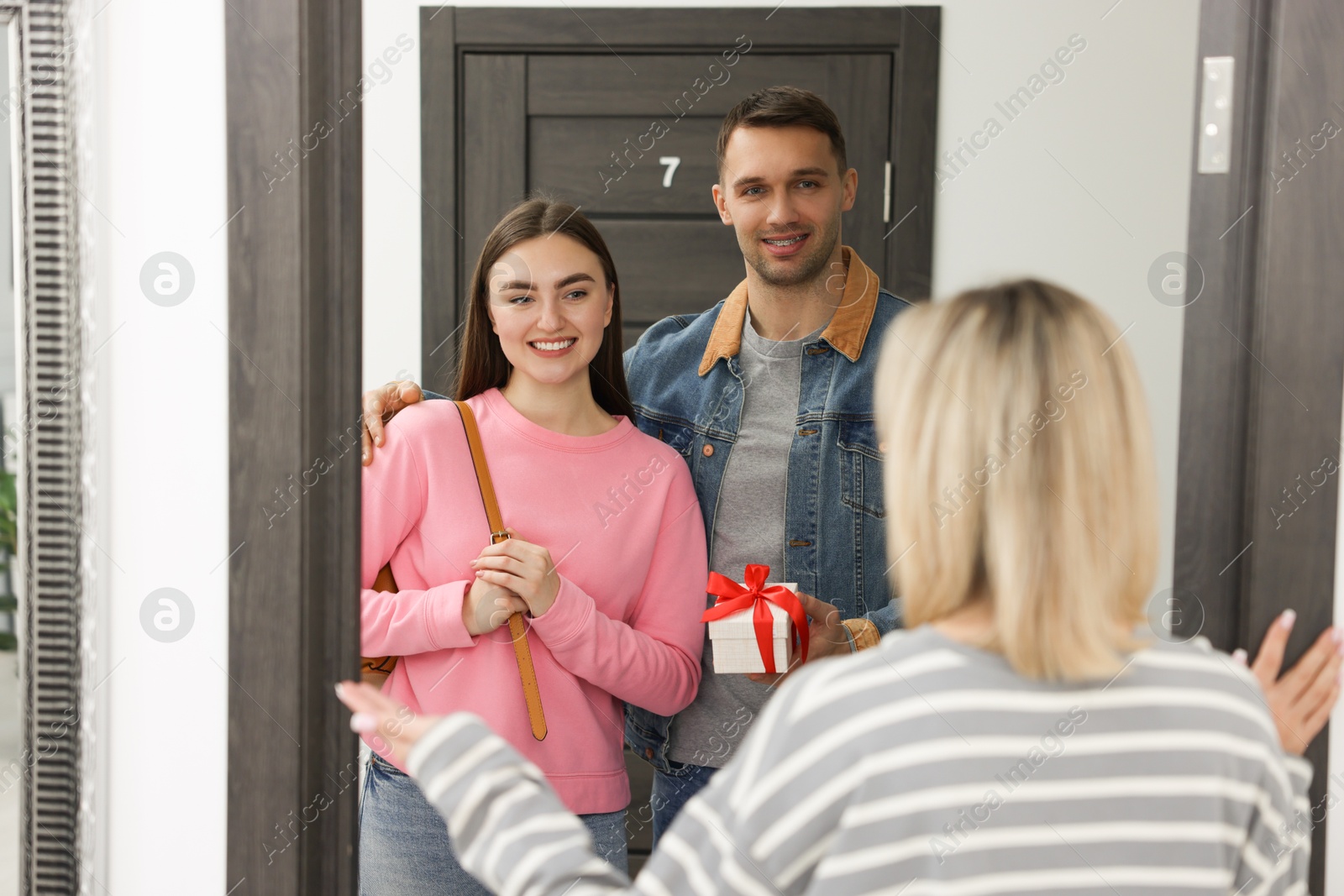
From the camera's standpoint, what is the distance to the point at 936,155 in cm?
217

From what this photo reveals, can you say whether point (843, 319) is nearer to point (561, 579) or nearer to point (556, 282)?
point (556, 282)

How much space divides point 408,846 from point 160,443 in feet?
2.01

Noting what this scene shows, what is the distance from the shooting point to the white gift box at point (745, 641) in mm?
1243

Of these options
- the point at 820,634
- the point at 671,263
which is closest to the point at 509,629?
the point at 820,634

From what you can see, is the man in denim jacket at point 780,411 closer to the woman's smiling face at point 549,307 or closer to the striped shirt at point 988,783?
the woman's smiling face at point 549,307

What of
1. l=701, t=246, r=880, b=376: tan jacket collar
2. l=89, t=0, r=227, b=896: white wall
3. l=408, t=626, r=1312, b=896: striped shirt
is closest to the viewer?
l=408, t=626, r=1312, b=896: striped shirt

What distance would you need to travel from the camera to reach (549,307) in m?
1.34

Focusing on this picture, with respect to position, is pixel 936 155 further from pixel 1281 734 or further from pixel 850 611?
pixel 1281 734

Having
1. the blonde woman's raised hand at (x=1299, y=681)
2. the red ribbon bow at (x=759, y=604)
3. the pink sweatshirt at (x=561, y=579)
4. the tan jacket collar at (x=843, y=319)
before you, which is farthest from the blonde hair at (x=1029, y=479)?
the tan jacket collar at (x=843, y=319)

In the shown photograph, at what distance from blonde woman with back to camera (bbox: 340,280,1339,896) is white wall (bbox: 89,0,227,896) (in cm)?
44

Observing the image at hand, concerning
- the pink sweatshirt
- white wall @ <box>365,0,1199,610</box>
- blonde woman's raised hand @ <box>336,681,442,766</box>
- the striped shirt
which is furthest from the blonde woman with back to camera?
white wall @ <box>365,0,1199,610</box>

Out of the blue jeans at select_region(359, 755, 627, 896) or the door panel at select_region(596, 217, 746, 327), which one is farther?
the door panel at select_region(596, 217, 746, 327)

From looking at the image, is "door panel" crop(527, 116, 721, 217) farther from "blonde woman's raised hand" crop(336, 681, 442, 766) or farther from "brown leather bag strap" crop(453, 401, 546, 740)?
"blonde woman's raised hand" crop(336, 681, 442, 766)

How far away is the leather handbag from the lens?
1247 millimetres
